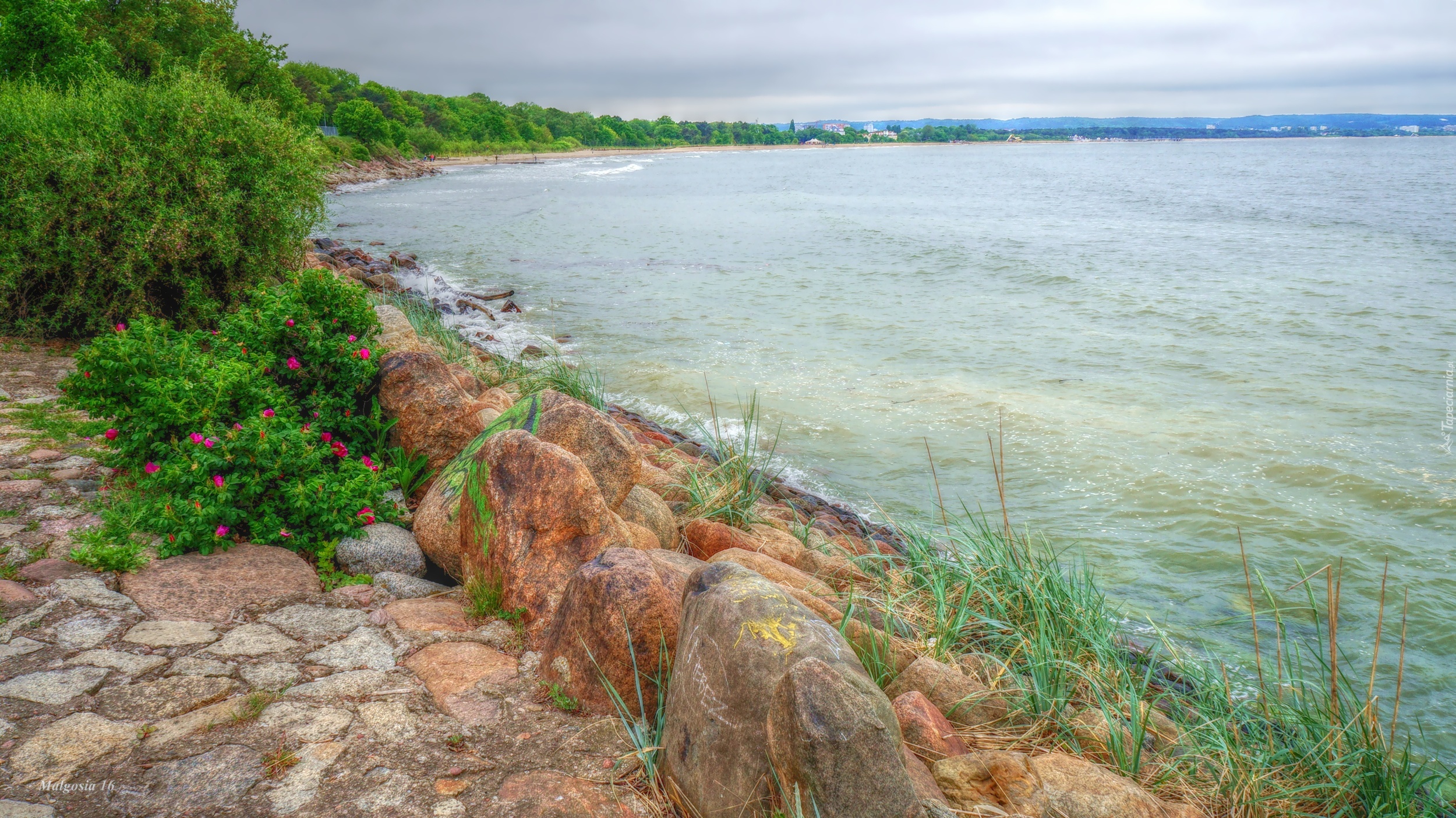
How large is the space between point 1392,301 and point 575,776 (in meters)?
19.5

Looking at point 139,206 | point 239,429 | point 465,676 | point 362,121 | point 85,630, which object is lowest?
point 465,676

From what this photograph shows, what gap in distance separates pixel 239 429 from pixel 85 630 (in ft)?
3.78

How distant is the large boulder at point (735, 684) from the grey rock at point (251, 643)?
5.64ft

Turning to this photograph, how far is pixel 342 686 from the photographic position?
2.98m

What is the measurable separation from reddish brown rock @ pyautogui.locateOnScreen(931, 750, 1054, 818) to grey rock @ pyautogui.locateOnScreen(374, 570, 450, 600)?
101 inches

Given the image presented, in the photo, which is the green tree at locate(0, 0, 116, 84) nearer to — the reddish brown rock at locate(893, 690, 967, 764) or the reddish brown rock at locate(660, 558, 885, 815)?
the reddish brown rock at locate(660, 558, 885, 815)

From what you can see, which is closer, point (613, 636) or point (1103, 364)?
point (613, 636)

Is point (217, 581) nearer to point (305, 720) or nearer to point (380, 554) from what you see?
point (380, 554)

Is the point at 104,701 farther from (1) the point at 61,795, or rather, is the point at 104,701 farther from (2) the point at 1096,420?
(2) the point at 1096,420

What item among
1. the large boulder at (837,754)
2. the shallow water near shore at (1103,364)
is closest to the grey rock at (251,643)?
the large boulder at (837,754)

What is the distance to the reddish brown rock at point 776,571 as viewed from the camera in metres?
4.20

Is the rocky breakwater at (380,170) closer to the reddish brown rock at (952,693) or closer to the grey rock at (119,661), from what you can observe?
the grey rock at (119,661)

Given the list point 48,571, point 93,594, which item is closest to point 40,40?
point 48,571

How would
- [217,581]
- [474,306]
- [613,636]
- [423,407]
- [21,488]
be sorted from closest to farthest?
1. [613,636]
2. [217,581]
3. [21,488]
4. [423,407]
5. [474,306]
